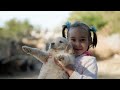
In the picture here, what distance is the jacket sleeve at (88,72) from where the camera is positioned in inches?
47.5

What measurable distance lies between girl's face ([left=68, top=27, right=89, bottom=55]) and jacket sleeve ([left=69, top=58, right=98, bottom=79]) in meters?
0.07

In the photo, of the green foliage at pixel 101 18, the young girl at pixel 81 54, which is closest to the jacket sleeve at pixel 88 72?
the young girl at pixel 81 54

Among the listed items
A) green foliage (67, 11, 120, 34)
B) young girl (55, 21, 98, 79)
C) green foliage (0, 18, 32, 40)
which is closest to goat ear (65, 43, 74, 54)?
young girl (55, 21, 98, 79)

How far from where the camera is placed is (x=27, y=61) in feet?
8.63

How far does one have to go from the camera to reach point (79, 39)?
1.28 meters

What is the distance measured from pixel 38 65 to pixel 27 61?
0.39ft

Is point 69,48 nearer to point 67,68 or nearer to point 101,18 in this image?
point 67,68

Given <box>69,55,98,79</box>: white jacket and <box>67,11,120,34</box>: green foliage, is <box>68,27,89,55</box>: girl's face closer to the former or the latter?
<box>69,55,98,79</box>: white jacket

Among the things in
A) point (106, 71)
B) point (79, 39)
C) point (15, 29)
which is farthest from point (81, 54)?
point (15, 29)

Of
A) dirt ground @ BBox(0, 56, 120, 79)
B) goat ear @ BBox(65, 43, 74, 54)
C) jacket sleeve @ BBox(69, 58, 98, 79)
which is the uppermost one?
goat ear @ BBox(65, 43, 74, 54)

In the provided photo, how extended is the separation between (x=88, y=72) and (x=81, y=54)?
0.11m

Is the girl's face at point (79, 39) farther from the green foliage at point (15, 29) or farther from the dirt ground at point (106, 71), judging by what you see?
the green foliage at point (15, 29)

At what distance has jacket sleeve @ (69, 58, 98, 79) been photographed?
1.21 metres
